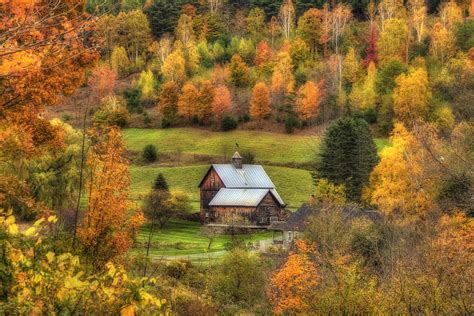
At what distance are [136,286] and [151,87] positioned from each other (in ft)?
308

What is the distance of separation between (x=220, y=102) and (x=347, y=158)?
4101 centimetres

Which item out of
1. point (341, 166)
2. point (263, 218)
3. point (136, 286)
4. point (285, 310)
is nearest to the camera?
point (136, 286)

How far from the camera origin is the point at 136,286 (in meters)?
4.82

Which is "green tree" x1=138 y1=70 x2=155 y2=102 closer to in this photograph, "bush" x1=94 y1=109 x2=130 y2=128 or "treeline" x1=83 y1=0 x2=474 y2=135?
"treeline" x1=83 y1=0 x2=474 y2=135

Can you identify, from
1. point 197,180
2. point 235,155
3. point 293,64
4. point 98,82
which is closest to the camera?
point 98,82

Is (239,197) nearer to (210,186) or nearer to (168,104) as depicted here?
(210,186)

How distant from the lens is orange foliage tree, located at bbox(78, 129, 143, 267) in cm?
1190

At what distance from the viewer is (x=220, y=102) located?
3469 inches

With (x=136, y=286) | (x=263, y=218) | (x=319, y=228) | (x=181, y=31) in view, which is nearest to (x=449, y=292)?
(x=136, y=286)

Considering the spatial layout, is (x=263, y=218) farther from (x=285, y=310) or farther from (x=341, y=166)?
(x=285, y=310)

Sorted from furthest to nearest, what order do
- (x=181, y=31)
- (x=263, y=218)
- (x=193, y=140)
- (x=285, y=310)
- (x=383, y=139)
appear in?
(x=181, y=31)
(x=193, y=140)
(x=383, y=139)
(x=263, y=218)
(x=285, y=310)

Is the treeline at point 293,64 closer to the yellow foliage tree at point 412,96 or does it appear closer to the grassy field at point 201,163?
the yellow foliage tree at point 412,96

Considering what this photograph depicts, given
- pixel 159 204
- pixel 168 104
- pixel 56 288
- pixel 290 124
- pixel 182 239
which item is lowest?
pixel 182 239

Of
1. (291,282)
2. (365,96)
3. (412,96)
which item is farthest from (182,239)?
(365,96)
